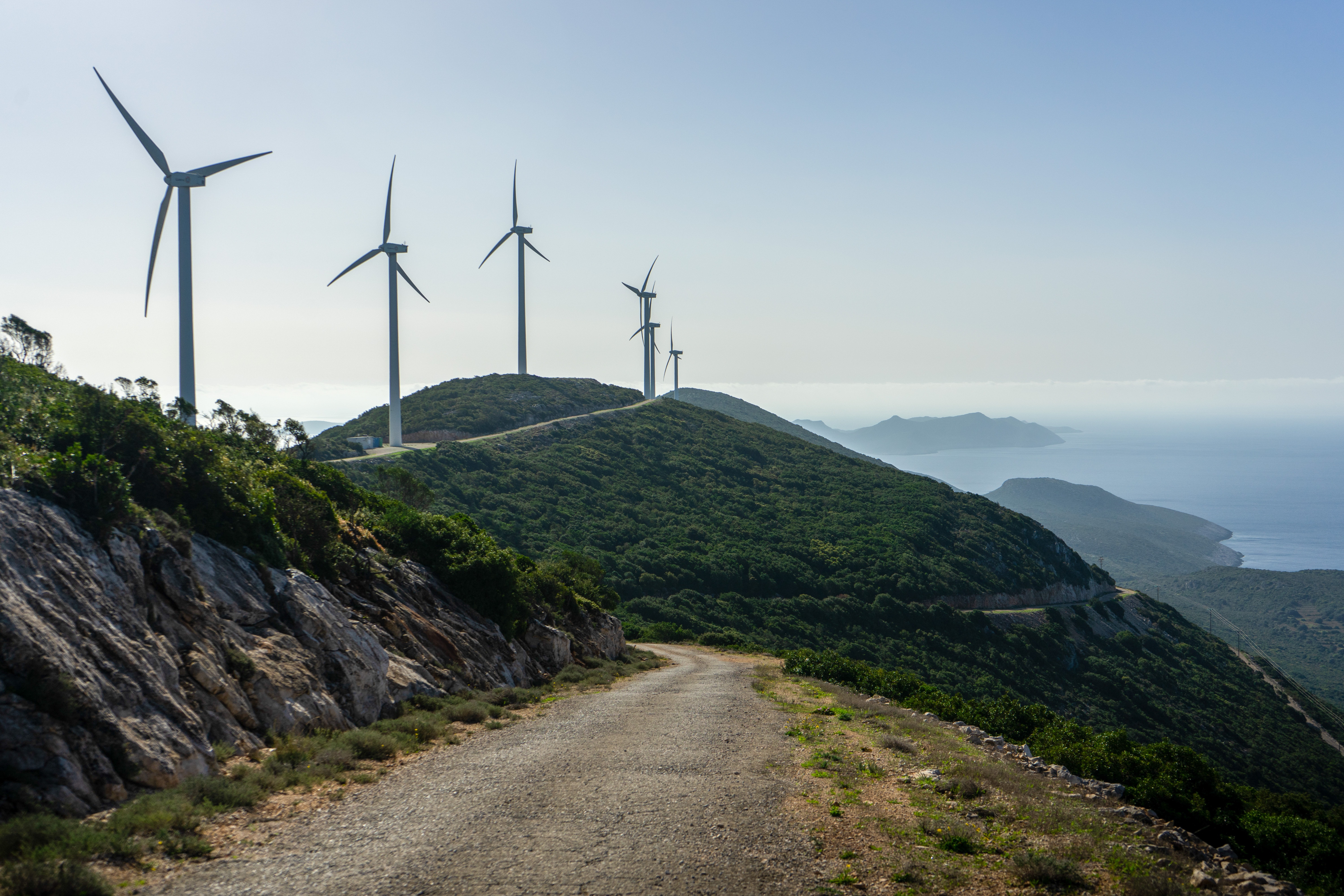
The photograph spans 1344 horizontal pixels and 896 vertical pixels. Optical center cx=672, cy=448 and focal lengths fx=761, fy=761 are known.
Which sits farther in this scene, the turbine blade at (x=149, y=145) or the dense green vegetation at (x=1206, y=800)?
the turbine blade at (x=149, y=145)

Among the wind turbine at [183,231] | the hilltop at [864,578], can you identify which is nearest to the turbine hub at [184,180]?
the wind turbine at [183,231]

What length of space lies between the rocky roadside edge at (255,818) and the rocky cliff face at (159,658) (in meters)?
0.86

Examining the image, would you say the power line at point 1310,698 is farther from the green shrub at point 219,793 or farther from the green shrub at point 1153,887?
the green shrub at point 219,793

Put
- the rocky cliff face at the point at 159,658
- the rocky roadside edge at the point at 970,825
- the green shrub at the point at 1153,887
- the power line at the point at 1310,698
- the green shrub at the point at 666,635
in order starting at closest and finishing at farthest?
1. the green shrub at the point at 1153,887
2. the rocky roadside edge at the point at 970,825
3. the rocky cliff face at the point at 159,658
4. the green shrub at the point at 666,635
5. the power line at the point at 1310,698

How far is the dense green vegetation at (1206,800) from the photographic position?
14188 mm

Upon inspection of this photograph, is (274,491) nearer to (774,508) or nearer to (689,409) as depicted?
(774,508)

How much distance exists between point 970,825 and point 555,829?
6.52 metres

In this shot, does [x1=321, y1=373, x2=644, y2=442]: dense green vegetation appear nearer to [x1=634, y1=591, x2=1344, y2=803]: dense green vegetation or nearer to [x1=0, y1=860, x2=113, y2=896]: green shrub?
[x1=634, y1=591, x2=1344, y2=803]: dense green vegetation

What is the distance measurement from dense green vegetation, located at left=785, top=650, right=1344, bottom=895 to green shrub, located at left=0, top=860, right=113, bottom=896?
53.5ft

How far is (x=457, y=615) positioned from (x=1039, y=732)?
17.8 metres

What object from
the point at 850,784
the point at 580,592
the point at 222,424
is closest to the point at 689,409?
the point at 580,592

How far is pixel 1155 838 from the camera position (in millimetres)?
12070

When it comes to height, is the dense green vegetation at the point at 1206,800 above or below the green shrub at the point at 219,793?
below

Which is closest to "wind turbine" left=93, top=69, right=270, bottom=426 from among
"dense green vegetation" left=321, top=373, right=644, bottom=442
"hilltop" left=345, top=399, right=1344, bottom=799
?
"hilltop" left=345, top=399, right=1344, bottom=799
